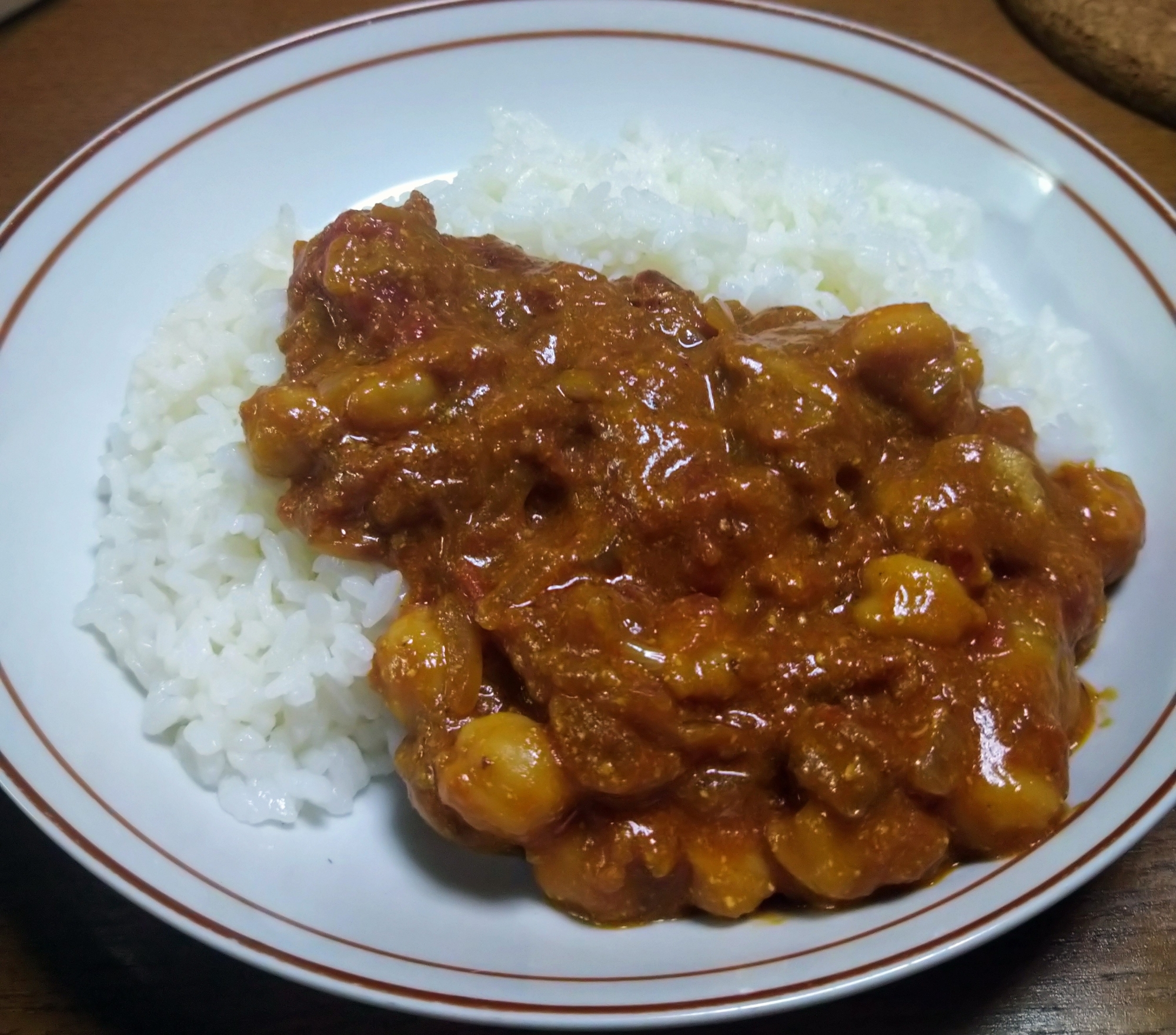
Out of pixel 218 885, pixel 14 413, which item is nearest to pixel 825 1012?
pixel 218 885

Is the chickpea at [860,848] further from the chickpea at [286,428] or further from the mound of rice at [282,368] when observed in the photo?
the chickpea at [286,428]

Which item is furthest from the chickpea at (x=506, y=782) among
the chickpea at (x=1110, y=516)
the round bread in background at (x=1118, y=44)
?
the round bread in background at (x=1118, y=44)

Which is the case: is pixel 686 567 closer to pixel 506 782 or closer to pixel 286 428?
pixel 506 782

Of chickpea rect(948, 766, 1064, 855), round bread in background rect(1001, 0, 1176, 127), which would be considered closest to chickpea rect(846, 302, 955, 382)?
chickpea rect(948, 766, 1064, 855)

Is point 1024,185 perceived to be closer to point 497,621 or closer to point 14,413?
point 497,621

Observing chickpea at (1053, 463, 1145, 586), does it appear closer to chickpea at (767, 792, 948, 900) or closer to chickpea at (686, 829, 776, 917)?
chickpea at (767, 792, 948, 900)

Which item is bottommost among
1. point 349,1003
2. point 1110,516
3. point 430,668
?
point 349,1003

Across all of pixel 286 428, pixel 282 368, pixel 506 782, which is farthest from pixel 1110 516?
pixel 282 368
